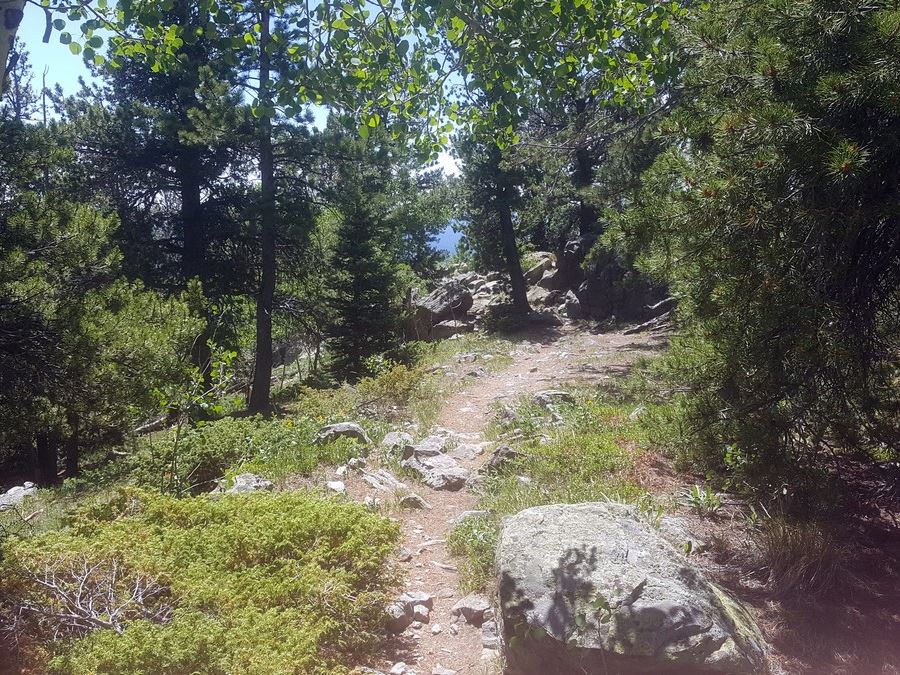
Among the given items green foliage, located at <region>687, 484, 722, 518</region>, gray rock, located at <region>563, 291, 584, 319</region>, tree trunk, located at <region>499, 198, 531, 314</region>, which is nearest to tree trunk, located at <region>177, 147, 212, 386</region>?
tree trunk, located at <region>499, 198, 531, 314</region>

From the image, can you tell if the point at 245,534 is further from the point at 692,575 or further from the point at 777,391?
the point at 777,391

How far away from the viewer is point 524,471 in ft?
21.3

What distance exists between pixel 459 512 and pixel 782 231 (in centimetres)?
386

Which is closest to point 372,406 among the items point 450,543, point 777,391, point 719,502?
point 450,543

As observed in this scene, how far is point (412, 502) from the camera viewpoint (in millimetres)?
6156

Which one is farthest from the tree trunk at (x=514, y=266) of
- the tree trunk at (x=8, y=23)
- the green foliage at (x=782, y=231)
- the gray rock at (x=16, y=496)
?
the tree trunk at (x=8, y=23)

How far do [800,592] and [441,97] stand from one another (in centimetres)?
486

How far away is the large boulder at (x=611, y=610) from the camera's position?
3211 millimetres

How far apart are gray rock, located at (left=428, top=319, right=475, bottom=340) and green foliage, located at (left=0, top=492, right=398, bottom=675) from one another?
19.3m

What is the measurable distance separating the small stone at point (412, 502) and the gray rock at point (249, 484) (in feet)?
4.46

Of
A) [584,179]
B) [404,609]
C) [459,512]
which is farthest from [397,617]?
[584,179]

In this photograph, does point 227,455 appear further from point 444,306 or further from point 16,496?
point 444,306

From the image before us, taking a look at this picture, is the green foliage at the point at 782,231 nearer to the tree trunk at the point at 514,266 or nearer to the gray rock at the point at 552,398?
the gray rock at the point at 552,398

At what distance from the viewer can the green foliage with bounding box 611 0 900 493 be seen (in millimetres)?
3525
